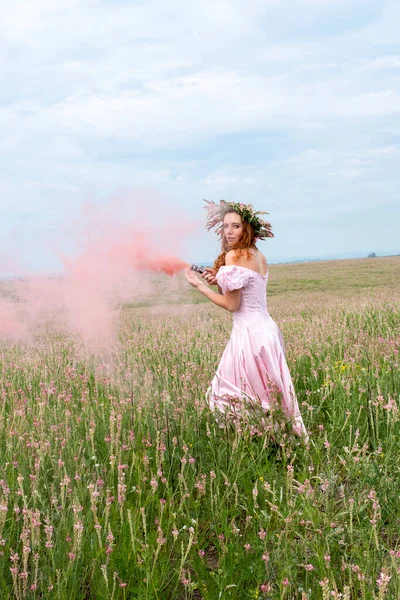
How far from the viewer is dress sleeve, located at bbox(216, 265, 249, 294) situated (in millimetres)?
5465

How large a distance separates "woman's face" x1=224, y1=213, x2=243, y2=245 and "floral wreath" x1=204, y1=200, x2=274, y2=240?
0.21 feet

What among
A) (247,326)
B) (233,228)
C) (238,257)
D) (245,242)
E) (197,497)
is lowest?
(197,497)

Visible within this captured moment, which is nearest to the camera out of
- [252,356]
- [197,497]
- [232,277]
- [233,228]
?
[197,497]

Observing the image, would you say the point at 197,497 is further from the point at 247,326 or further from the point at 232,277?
the point at 232,277

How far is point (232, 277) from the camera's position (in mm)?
5488

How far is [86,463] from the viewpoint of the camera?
14.9 ft

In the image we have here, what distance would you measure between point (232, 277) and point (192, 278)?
48cm

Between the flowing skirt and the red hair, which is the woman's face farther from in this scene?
the flowing skirt

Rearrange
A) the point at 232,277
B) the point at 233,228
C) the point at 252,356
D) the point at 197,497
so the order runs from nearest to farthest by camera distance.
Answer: the point at 197,497 → the point at 232,277 → the point at 252,356 → the point at 233,228

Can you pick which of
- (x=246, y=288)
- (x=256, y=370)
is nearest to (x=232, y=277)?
(x=246, y=288)

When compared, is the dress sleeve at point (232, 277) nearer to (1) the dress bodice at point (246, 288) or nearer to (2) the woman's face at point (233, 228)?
(1) the dress bodice at point (246, 288)

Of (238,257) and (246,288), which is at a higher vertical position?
(238,257)

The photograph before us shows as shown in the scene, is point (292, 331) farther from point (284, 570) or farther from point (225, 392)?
point (284, 570)

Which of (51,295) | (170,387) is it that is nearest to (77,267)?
(51,295)
